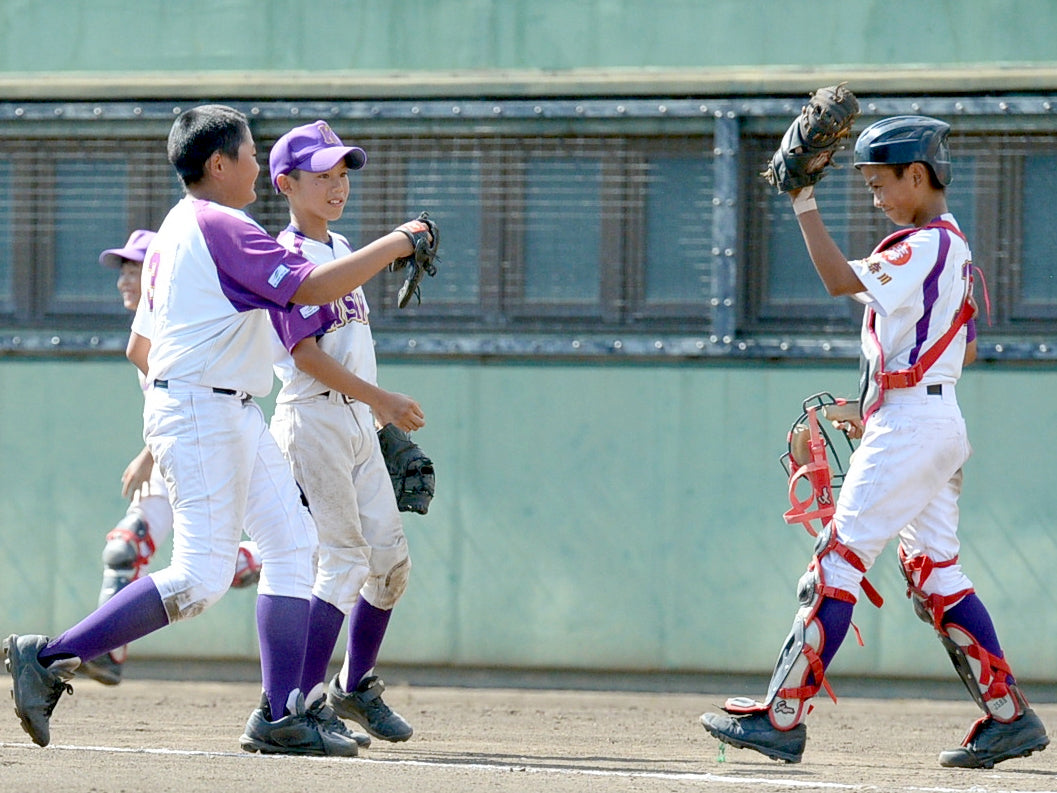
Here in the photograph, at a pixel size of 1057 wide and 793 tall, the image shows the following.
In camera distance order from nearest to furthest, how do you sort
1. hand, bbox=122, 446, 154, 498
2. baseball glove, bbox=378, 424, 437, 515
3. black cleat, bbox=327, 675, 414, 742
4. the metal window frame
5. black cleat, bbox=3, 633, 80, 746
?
1. black cleat, bbox=3, 633, 80, 746
2. black cleat, bbox=327, 675, 414, 742
3. baseball glove, bbox=378, 424, 437, 515
4. hand, bbox=122, 446, 154, 498
5. the metal window frame

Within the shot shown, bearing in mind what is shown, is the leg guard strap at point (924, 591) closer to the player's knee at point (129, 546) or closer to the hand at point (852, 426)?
the hand at point (852, 426)

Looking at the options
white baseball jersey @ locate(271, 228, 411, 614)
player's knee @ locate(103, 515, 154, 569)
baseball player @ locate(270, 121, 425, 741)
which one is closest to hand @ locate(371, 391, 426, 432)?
baseball player @ locate(270, 121, 425, 741)

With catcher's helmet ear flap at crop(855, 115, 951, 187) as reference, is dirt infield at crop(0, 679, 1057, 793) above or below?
below

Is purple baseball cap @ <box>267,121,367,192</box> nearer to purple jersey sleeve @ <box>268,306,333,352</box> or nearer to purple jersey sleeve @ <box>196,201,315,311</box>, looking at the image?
purple jersey sleeve @ <box>268,306,333,352</box>

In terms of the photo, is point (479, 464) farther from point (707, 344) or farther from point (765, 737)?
point (765, 737)

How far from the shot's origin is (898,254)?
5.09 metres

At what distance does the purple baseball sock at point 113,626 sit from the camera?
15.6 ft

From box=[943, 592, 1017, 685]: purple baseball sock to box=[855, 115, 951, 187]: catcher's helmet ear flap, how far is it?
127 cm

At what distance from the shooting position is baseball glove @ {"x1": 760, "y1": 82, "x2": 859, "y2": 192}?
491 centimetres

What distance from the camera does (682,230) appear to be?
7547 mm

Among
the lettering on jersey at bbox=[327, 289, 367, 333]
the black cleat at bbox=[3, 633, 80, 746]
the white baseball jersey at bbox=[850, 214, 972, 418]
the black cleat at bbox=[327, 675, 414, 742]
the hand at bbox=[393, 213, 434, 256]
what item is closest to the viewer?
the black cleat at bbox=[3, 633, 80, 746]

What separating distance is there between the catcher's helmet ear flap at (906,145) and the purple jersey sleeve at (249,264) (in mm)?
1710

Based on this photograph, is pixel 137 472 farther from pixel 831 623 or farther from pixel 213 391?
pixel 831 623

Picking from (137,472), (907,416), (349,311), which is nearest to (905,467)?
(907,416)
